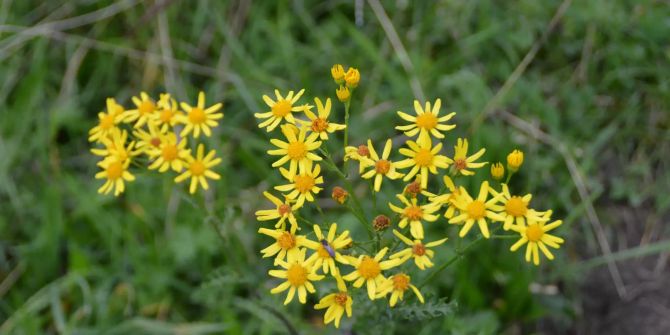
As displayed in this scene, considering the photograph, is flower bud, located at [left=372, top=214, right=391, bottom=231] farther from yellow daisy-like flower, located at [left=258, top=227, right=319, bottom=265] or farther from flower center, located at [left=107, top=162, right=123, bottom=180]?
flower center, located at [left=107, top=162, right=123, bottom=180]

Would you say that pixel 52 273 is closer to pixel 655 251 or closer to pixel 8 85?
pixel 8 85

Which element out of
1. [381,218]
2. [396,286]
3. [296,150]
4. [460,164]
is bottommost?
[396,286]

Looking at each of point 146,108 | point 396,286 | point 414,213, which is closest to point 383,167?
point 414,213

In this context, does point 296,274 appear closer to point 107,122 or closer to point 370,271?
point 370,271

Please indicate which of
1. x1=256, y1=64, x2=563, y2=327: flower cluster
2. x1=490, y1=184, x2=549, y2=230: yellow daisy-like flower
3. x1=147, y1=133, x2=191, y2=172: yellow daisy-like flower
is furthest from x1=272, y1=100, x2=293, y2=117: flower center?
x1=490, y1=184, x2=549, y2=230: yellow daisy-like flower

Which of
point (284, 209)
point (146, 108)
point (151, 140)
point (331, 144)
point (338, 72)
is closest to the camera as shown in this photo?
point (284, 209)

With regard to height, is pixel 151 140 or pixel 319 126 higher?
pixel 151 140

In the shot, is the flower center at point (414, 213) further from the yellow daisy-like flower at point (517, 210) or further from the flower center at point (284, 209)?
the flower center at point (284, 209)
